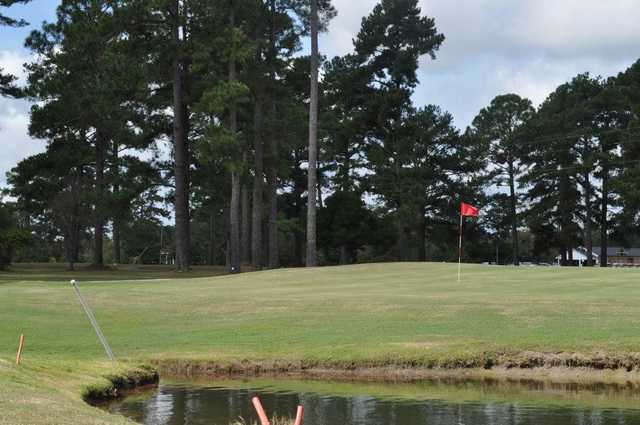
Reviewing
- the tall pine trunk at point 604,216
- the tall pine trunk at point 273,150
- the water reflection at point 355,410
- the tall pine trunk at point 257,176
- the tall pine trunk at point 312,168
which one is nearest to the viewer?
the water reflection at point 355,410

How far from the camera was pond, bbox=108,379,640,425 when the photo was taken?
14594mm

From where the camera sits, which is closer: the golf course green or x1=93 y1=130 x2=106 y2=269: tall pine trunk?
the golf course green

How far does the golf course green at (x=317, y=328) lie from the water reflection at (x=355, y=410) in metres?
1.44

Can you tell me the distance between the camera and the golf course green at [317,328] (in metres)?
18.4

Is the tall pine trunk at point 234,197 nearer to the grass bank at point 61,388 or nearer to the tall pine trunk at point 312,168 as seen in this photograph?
the tall pine trunk at point 312,168

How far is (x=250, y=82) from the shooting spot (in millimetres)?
55938

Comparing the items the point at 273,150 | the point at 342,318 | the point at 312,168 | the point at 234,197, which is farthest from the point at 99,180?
the point at 342,318

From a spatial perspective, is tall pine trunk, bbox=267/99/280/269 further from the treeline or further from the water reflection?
the water reflection

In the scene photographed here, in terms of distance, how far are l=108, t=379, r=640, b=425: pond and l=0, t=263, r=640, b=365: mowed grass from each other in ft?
6.30

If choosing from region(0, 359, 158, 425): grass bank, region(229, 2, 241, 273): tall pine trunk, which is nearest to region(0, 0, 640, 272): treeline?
region(229, 2, 241, 273): tall pine trunk

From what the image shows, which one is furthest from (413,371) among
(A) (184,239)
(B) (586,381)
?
(A) (184,239)

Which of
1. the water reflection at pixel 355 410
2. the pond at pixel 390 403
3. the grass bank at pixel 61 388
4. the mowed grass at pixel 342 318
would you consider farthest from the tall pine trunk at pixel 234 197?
the water reflection at pixel 355 410

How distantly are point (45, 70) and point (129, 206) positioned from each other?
10.3 meters

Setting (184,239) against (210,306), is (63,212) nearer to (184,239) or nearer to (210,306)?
(184,239)
